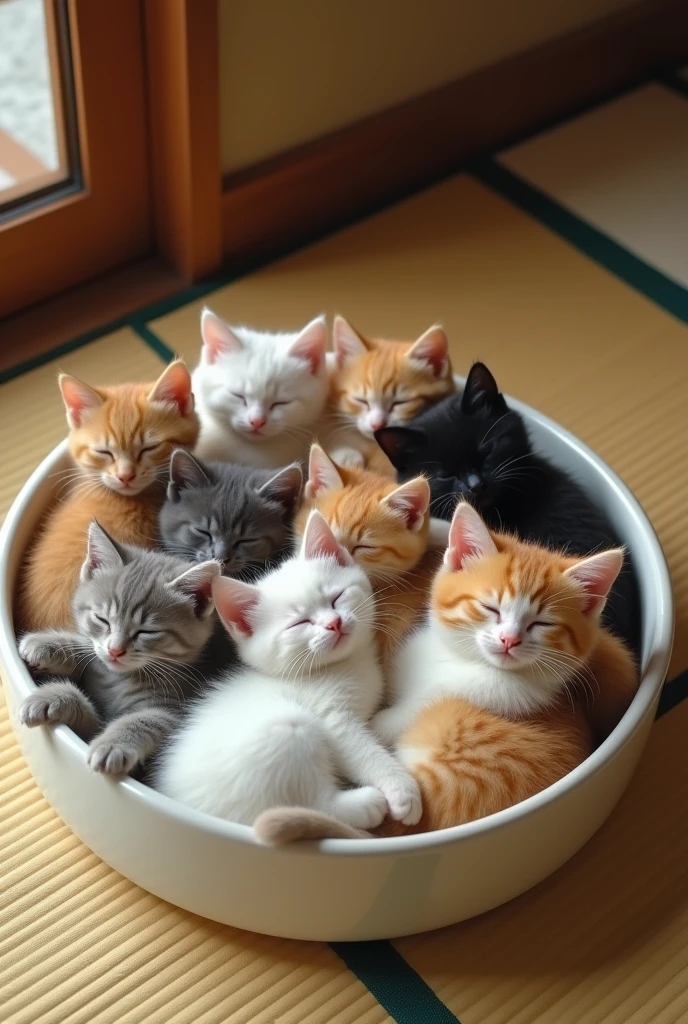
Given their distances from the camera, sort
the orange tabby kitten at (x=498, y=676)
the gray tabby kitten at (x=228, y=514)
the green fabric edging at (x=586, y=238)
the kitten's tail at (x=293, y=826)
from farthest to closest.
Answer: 1. the green fabric edging at (x=586, y=238)
2. the gray tabby kitten at (x=228, y=514)
3. the orange tabby kitten at (x=498, y=676)
4. the kitten's tail at (x=293, y=826)

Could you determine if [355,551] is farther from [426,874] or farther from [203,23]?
[203,23]

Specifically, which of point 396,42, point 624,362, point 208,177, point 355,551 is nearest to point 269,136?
point 208,177

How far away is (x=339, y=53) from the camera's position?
215cm

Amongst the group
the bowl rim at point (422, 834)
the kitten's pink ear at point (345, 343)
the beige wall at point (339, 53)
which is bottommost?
the bowl rim at point (422, 834)

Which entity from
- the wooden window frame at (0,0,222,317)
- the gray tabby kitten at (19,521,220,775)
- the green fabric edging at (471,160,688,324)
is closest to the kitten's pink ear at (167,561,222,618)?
the gray tabby kitten at (19,521,220,775)

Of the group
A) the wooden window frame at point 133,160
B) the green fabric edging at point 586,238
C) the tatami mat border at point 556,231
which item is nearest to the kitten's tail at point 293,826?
the tatami mat border at point 556,231

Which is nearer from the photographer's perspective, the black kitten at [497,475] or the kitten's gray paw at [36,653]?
the kitten's gray paw at [36,653]

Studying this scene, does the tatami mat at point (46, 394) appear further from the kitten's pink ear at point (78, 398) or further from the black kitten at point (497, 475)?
the black kitten at point (497, 475)

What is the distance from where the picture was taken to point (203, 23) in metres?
1.84

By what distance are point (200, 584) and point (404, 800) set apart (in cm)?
35

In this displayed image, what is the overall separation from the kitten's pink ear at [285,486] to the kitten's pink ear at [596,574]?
0.39m

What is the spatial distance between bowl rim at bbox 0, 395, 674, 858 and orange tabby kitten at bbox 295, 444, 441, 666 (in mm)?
285

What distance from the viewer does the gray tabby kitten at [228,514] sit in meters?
1.41

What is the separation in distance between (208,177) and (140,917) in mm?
1336
